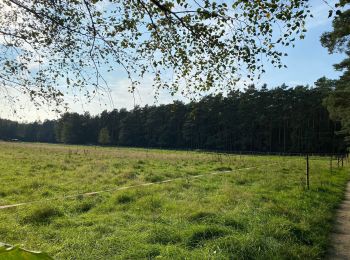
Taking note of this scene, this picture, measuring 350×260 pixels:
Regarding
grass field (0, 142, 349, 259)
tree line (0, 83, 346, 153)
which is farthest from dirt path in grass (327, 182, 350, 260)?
tree line (0, 83, 346, 153)

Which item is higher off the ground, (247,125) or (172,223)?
(247,125)

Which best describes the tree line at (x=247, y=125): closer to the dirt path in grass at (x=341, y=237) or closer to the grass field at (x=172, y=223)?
the grass field at (x=172, y=223)

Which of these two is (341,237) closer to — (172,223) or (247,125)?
(172,223)

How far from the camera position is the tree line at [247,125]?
74.0 m

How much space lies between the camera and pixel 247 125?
8225 centimetres

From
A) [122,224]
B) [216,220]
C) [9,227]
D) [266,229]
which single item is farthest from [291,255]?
[9,227]

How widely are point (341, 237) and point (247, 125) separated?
7534 cm

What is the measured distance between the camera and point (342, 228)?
8883 millimetres

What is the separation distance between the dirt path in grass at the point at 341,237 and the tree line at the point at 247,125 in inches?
2022

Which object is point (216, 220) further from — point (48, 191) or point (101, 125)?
point (101, 125)

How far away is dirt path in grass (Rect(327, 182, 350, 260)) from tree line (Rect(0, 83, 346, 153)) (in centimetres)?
5135

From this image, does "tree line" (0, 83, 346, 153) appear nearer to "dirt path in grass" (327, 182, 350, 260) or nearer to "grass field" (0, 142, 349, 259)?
"grass field" (0, 142, 349, 259)

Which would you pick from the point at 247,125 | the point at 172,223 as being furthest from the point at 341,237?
the point at 247,125

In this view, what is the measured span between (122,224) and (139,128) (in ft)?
306
